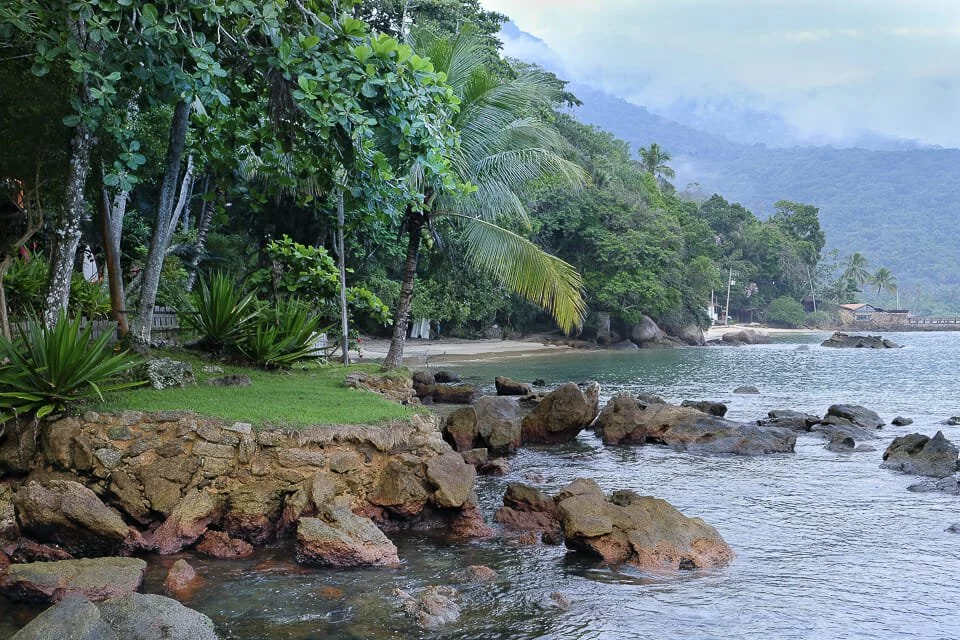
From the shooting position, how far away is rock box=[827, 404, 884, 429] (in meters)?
20.3

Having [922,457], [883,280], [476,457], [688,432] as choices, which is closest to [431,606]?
[476,457]

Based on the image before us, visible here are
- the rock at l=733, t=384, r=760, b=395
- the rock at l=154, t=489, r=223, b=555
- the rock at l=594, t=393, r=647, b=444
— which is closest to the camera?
the rock at l=154, t=489, r=223, b=555

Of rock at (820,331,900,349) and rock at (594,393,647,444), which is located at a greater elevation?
rock at (820,331,900,349)

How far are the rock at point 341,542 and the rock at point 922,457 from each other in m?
10.3

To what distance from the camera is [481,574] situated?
7844 mm

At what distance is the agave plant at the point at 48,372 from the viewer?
27.5 ft

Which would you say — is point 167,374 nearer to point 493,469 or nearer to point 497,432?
point 493,469

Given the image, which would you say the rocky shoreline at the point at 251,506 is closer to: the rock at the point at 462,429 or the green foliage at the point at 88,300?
the rock at the point at 462,429

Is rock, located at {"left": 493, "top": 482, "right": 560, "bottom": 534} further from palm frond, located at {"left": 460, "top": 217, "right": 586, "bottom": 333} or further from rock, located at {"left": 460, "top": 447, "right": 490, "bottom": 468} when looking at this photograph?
palm frond, located at {"left": 460, "top": 217, "right": 586, "bottom": 333}

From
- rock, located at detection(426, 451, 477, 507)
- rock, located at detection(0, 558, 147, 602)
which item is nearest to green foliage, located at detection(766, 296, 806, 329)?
rock, located at detection(426, 451, 477, 507)

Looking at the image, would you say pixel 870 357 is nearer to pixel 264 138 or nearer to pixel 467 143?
pixel 467 143

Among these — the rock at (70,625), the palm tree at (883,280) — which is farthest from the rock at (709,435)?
the palm tree at (883,280)

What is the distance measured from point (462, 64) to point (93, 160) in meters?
9.41

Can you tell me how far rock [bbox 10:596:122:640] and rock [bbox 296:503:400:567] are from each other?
2524 mm
